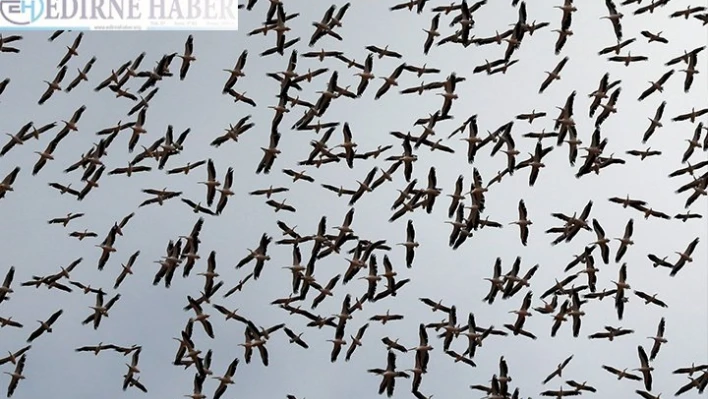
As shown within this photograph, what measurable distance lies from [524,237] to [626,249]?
→ 10.6 ft

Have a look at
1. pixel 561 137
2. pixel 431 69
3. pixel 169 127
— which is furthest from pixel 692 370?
pixel 169 127

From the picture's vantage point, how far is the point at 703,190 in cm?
5803

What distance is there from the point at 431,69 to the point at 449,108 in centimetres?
135

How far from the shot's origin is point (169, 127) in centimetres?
5803

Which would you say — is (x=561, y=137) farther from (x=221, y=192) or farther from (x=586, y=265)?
(x=221, y=192)

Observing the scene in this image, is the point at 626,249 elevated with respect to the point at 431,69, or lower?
lower

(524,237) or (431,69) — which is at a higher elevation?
(431,69)

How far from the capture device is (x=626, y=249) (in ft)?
195

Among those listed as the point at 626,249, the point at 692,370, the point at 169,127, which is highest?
the point at 169,127

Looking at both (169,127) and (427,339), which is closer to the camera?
(169,127)

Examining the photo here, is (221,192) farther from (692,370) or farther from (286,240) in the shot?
(692,370)

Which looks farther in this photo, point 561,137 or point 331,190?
point 331,190

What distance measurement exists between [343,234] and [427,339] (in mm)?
5095

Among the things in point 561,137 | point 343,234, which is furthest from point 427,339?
point 561,137
